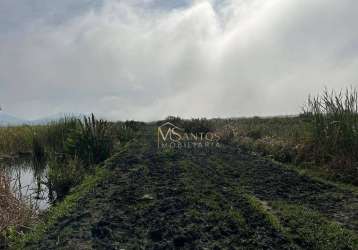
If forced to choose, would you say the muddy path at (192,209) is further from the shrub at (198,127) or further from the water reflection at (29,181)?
the shrub at (198,127)

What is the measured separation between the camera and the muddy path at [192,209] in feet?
19.2

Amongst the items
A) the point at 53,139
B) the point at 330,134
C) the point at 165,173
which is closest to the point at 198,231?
the point at 165,173

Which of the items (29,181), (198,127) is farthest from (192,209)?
(198,127)

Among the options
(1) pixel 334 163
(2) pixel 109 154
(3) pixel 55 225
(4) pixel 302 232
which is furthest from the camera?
(2) pixel 109 154

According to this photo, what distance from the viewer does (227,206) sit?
7.70 metres

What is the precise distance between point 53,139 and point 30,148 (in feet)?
5.07

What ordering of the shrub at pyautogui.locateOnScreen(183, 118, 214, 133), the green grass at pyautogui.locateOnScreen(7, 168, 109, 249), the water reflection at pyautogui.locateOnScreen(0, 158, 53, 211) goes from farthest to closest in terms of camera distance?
the shrub at pyautogui.locateOnScreen(183, 118, 214, 133) → the water reflection at pyautogui.locateOnScreen(0, 158, 53, 211) → the green grass at pyautogui.locateOnScreen(7, 168, 109, 249)

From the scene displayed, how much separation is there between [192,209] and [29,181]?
7793 millimetres

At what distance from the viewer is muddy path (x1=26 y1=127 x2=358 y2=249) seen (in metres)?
5.86

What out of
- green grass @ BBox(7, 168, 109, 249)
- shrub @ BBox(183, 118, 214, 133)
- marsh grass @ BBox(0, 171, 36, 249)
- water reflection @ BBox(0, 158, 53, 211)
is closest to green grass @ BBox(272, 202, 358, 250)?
green grass @ BBox(7, 168, 109, 249)

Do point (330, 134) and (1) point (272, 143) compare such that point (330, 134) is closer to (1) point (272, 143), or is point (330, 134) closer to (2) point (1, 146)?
(1) point (272, 143)

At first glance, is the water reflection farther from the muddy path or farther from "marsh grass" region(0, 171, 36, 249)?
the muddy path

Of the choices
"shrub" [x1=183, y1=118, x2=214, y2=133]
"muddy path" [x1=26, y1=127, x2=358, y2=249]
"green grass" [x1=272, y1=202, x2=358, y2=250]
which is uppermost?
"shrub" [x1=183, y1=118, x2=214, y2=133]

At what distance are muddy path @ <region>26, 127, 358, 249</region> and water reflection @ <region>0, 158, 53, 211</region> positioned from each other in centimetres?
124
